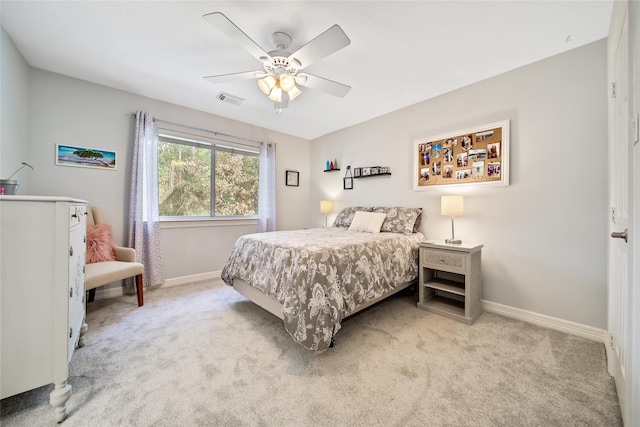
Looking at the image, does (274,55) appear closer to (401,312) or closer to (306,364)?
(306,364)

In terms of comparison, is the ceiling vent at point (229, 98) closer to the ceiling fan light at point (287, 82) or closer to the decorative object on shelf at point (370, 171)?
the ceiling fan light at point (287, 82)

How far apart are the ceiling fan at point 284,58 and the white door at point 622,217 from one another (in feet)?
5.00

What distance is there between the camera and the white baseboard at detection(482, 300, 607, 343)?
190 centimetres

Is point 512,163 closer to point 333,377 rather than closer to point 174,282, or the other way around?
point 333,377

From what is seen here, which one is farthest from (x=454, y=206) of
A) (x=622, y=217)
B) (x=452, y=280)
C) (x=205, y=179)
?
(x=205, y=179)

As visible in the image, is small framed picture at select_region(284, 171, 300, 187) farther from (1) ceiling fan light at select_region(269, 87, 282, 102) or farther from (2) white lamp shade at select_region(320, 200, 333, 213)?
(1) ceiling fan light at select_region(269, 87, 282, 102)

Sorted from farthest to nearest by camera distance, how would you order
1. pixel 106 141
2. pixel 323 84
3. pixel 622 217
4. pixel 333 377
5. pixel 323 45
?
pixel 106 141
pixel 323 84
pixel 323 45
pixel 333 377
pixel 622 217

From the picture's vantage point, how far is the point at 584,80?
1.98 m

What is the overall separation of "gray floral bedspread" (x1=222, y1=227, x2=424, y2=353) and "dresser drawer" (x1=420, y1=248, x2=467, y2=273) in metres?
0.15

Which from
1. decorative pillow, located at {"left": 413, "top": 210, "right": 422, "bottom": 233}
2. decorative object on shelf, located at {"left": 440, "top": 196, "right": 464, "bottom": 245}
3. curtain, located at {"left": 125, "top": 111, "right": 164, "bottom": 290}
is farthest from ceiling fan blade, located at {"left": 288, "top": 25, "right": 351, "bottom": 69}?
curtain, located at {"left": 125, "top": 111, "right": 164, "bottom": 290}

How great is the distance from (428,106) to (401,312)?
2492 millimetres

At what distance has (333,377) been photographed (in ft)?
4.82

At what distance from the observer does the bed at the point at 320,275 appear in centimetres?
167

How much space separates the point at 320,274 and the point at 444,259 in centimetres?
140
